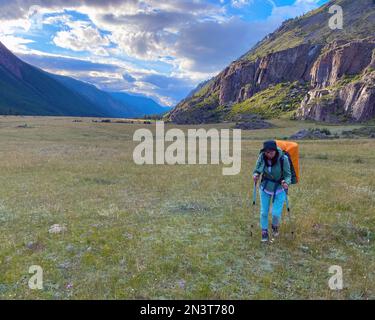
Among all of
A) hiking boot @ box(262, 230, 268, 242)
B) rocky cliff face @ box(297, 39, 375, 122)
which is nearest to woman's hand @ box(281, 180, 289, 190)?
hiking boot @ box(262, 230, 268, 242)

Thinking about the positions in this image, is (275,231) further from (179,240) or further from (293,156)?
(179,240)

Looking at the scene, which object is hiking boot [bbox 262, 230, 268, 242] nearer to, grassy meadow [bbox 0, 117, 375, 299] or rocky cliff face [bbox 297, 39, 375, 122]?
grassy meadow [bbox 0, 117, 375, 299]

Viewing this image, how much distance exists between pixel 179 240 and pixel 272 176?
14.0ft

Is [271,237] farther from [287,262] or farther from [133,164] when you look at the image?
[133,164]

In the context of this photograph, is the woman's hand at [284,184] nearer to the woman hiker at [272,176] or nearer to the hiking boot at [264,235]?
the woman hiker at [272,176]

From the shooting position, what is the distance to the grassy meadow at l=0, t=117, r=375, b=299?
9289mm

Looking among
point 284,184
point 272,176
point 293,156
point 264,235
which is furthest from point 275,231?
point 293,156

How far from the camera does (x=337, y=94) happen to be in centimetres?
13650

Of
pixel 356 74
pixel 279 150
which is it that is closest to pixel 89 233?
pixel 279 150

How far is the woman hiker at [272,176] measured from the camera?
11352 mm

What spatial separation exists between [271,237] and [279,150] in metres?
3.55

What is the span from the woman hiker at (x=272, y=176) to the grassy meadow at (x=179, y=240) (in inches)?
48.7

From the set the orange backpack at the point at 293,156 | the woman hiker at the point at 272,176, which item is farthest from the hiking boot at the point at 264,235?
the orange backpack at the point at 293,156

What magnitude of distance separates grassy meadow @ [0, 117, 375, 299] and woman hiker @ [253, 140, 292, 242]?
48.7 inches
